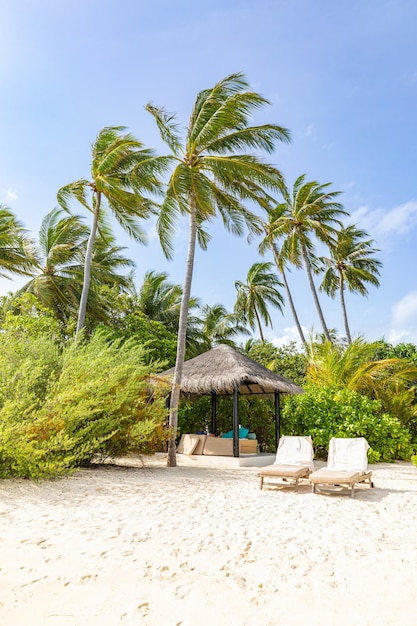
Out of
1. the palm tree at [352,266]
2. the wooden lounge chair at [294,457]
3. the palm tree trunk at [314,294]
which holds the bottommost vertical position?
the wooden lounge chair at [294,457]

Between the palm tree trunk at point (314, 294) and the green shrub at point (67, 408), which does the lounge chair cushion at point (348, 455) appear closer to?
the green shrub at point (67, 408)

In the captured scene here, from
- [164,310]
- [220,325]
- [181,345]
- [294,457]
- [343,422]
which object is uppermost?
[220,325]

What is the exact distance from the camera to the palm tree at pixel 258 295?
27094 mm

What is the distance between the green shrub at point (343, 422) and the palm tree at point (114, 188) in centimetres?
637

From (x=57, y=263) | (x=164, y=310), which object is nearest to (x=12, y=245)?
(x=57, y=263)

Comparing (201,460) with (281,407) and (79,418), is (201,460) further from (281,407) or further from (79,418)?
(79,418)

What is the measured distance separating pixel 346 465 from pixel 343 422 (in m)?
4.06

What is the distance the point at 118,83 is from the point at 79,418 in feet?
19.1

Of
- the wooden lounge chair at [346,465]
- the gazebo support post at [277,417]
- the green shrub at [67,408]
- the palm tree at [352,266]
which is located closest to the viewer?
the green shrub at [67,408]

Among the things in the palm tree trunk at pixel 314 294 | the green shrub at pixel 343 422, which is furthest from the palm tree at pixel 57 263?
the green shrub at pixel 343 422

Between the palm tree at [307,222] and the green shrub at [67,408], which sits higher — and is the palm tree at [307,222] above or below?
above

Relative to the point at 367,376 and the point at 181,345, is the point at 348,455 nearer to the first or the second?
the point at 181,345

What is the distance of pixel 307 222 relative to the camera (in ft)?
61.4

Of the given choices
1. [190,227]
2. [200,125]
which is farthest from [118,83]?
[190,227]
